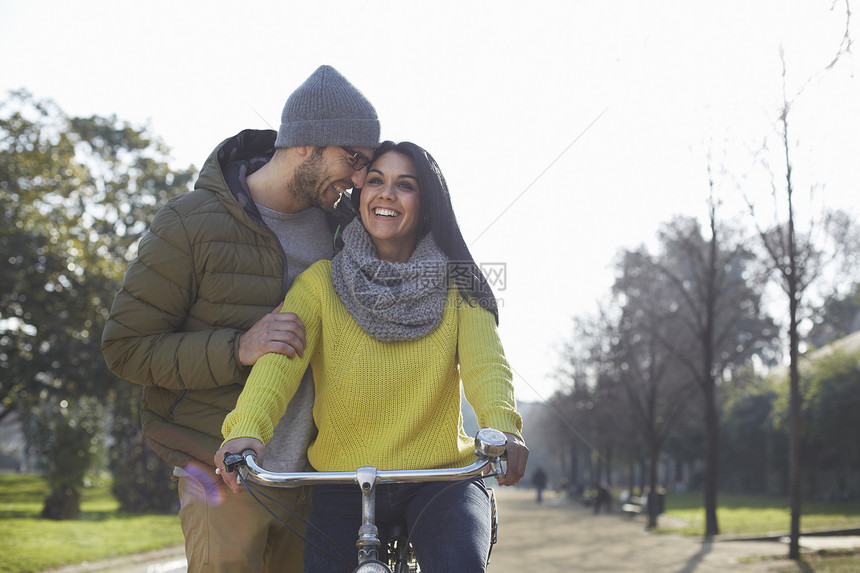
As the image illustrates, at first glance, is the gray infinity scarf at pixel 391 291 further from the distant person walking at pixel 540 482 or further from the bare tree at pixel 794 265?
the distant person walking at pixel 540 482

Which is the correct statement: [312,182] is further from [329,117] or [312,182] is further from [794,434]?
[794,434]

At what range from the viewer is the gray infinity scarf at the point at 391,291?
2.69 metres

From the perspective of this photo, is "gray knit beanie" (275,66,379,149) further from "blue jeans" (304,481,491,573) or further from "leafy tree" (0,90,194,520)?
"leafy tree" (0,90,194,520)

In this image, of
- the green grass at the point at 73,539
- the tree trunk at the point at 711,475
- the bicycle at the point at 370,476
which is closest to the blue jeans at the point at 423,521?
the bicycle at the point at 370,476

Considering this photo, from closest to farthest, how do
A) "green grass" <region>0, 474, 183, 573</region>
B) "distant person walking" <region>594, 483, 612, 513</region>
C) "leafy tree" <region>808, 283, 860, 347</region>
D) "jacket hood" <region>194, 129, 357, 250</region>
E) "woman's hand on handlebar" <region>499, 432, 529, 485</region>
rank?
"woman's hand on handlebar" <region>499, 432, 529, 485</region>
"jacket hood" <region>194, 129, 357, 250</region>
"green grass" <region>0, 474, 183, 573</region>
"distant person walking" <region>594, 483, 612, 513</region>
"leafy tree" <region>808, 283, 860, 347</region>

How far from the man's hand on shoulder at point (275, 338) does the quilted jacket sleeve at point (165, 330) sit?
90mm

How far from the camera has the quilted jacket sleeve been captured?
9.05 feet

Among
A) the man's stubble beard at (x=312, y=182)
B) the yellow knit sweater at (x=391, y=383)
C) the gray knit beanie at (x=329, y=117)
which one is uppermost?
the gray knit beanie at (x=329, y=117)

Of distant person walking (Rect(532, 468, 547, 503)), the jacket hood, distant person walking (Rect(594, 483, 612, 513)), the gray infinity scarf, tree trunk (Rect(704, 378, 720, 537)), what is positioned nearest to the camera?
the gray infinity scarf

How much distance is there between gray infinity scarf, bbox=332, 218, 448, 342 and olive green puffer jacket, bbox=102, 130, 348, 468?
406 mm

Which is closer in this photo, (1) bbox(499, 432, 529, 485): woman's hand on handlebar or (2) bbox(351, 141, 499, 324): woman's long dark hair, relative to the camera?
(1) bbox(499, 432, 529, 485): woman's hand on handlebar

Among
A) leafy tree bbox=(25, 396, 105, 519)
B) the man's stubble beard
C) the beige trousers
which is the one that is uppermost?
the man's stubble beard

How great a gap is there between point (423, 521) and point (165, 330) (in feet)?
4.16

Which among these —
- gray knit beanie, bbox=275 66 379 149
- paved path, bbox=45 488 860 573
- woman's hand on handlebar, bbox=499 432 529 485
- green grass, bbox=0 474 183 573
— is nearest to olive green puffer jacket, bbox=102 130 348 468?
gray knit beanie, bbox=275 66 379 149
